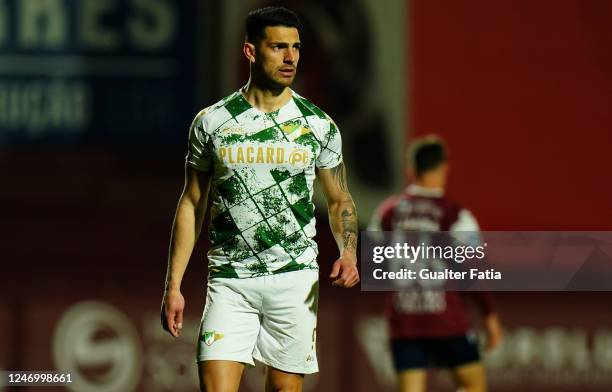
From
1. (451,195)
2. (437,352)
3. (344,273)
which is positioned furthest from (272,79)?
Result: (451,195)

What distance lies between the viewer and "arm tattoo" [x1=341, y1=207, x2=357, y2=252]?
5.84 m

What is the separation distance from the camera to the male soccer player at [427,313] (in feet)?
27.5

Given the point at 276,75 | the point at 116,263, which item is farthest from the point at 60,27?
the point at 276,75

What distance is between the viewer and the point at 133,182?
1068cm

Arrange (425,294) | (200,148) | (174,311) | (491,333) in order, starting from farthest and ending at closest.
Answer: (425,294), (491,333), (200,148), (174,311)

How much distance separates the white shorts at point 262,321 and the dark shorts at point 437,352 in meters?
2.84

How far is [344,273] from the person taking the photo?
18.0 feet

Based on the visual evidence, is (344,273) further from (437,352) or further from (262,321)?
(437,352)

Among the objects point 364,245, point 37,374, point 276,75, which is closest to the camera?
point 276,75

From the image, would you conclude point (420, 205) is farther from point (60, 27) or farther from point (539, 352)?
point (60, 27)

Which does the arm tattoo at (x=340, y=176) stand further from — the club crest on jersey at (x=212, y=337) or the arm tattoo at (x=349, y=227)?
the club crest on jersey at (x=212, y=337)

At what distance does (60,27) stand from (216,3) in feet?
3.68

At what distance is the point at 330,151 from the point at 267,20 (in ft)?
1.91

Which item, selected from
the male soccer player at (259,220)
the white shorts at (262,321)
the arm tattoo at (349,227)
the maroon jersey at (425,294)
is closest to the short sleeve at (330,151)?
the male soccer player at (259,220)
